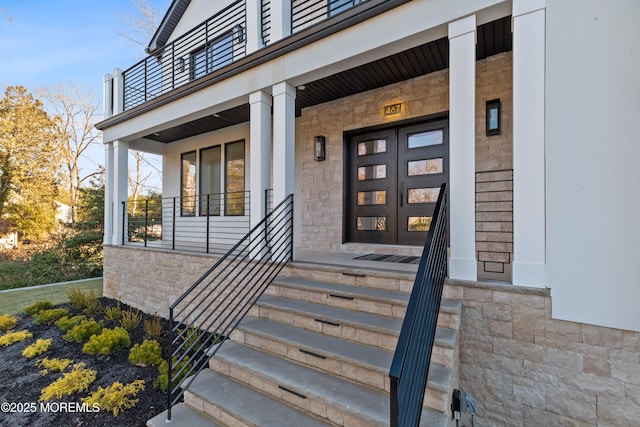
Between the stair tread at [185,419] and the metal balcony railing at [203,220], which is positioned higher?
the metal balcony railing at [203,220]

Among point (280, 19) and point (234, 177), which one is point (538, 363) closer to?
point (280, 19)

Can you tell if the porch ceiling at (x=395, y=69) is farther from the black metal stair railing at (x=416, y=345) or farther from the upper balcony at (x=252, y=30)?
the black metal stair railing at (x=416, y=345)

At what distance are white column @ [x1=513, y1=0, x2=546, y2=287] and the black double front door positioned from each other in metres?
1.85

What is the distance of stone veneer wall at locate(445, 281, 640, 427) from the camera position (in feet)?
7.11

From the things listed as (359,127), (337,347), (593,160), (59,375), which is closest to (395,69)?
(359,127)

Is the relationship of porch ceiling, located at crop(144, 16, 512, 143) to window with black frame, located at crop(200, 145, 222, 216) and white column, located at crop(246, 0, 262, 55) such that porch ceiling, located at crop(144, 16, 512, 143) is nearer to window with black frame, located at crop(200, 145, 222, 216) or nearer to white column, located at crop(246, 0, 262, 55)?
white column, located at crop(246, 0, 262, 55)

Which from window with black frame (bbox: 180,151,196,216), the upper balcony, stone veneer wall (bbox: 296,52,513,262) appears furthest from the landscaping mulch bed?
the upper balcony

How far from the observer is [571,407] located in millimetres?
2279

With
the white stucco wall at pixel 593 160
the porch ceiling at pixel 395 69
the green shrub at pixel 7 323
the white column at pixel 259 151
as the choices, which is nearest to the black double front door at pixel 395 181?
the porch ceiling at pixel 395 69

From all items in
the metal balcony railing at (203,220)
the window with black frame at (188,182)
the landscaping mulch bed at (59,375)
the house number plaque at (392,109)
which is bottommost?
the landscaping mulch bed at (59,375)

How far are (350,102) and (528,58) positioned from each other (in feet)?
9.67

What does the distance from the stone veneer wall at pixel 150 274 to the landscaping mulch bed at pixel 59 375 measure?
70 cm

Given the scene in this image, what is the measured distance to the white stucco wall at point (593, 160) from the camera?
2176 millimetres

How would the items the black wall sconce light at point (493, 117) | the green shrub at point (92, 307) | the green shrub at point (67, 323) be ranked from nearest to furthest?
the black wall sconce light at point (493, 117) < the green shrub at point (67, 323) < the green shrub at point (92, 307)
